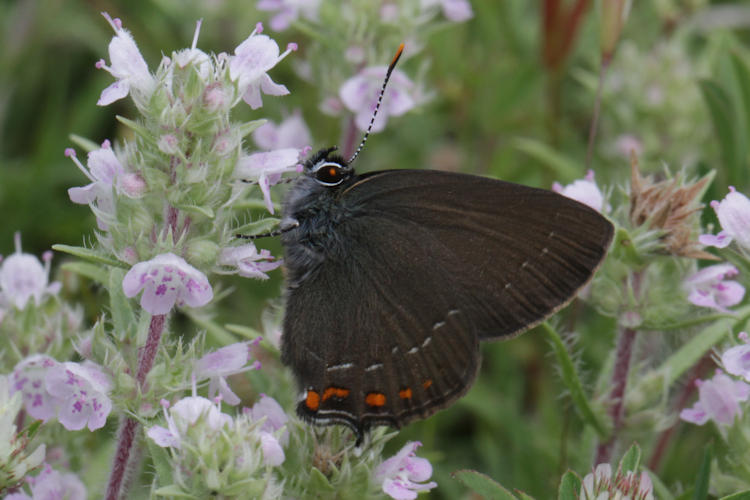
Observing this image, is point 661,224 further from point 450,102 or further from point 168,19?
point 168,19

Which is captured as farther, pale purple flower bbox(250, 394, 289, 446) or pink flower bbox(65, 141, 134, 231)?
pale purple flower bbox(250, 394, 289, 446)

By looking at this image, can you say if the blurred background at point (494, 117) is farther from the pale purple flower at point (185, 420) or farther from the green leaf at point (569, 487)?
the pale purple flower at point (185, 420)

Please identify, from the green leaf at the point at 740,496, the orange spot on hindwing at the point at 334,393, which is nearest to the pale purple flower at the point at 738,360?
the green leaf at the point at 740,496

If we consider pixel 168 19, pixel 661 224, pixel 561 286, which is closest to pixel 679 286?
pixel 661 224

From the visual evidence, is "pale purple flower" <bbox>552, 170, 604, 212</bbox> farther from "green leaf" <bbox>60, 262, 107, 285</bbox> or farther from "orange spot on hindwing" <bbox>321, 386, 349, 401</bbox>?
"green leaf" <bbox>60, 262, 107, 285</bbox>

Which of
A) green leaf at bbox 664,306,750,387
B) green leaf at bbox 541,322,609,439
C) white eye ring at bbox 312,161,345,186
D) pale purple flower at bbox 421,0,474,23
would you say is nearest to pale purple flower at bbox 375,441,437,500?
green leaf at bbox 541,322,609,439

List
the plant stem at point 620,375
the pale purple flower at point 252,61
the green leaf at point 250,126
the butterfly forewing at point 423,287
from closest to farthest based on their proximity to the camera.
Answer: the green leaf at point 250,126 < the pale purple flower at point 252,61 < the butterfly forewing at point 423,287 < the plant stem at point 620,375

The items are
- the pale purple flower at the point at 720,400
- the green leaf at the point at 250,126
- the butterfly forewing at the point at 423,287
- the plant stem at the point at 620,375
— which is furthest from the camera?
the plant stem at the point at 620,375
